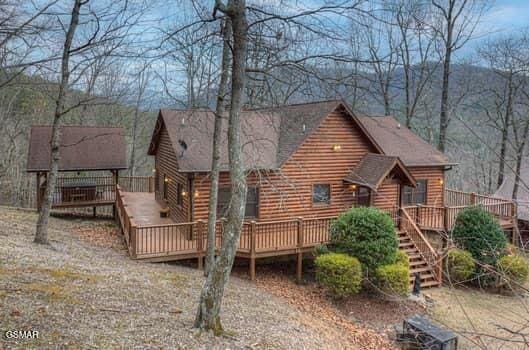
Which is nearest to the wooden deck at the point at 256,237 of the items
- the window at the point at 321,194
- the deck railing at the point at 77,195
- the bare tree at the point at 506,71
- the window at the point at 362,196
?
the window at the point at 362,196

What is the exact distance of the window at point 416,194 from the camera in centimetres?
1720

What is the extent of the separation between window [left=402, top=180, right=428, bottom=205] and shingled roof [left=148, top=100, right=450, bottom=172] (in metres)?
1.09

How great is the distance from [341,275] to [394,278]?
154cm

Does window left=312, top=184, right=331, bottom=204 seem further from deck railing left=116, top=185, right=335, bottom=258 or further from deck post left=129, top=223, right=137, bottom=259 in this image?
deck post left=129, top=223, right=137, bottom=259

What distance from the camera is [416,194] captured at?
17469 millimetres

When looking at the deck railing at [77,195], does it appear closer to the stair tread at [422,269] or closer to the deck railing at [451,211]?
the stair tread at [422,269]

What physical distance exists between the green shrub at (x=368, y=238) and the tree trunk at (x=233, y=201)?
588cm

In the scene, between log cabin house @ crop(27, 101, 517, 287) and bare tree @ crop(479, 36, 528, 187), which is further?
bare tree @ crop(479, 36, 528, 187)

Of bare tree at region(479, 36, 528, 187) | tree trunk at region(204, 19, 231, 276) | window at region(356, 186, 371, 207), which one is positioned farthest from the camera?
bare tree at region(479, 36, 528, 187)

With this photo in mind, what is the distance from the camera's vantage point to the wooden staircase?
1243 centimetres

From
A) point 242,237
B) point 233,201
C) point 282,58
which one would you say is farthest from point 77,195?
point 282,58

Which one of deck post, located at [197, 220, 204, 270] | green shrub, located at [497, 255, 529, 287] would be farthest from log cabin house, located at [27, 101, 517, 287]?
green shrub, located at [497, 255, 529, 287]

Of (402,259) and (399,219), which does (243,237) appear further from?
(399,219)

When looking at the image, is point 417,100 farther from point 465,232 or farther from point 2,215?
point 2,215
